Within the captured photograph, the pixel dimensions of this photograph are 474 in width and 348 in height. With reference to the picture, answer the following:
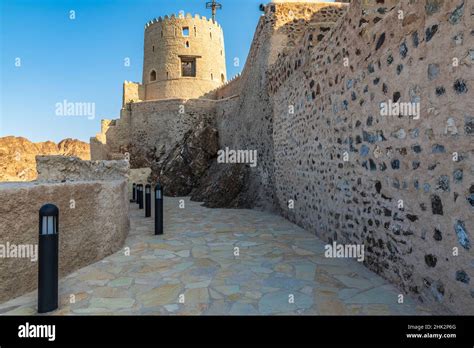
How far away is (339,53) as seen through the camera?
4695 mm

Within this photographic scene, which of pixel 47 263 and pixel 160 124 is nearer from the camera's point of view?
pixel 47 263

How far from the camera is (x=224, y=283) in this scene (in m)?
3.40

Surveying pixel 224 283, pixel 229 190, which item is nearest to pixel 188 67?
pixel 229 190

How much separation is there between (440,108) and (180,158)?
14.1 m

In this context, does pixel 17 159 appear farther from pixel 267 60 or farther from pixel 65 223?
pixel 65 223

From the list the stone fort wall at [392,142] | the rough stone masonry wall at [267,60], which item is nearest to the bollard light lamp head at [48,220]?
the stone fort wall at [392,142]

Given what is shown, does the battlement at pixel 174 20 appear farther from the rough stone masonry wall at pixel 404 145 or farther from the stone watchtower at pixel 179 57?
the rough stone masonry wall at pixel 404 145

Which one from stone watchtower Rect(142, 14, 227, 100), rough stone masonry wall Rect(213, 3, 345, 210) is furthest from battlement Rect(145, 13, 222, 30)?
rough stone masonry wall Rect(213, 3, 345, 210)

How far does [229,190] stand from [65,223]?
7.45 m

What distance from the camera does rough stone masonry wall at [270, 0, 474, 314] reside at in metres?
2.38

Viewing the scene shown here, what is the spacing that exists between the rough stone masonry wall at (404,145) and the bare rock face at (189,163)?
10.3m

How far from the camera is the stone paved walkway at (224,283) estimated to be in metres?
2.77

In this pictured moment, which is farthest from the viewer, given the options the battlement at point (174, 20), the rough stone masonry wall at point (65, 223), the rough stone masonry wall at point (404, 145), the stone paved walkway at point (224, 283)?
the battlement at point (174, 20)
